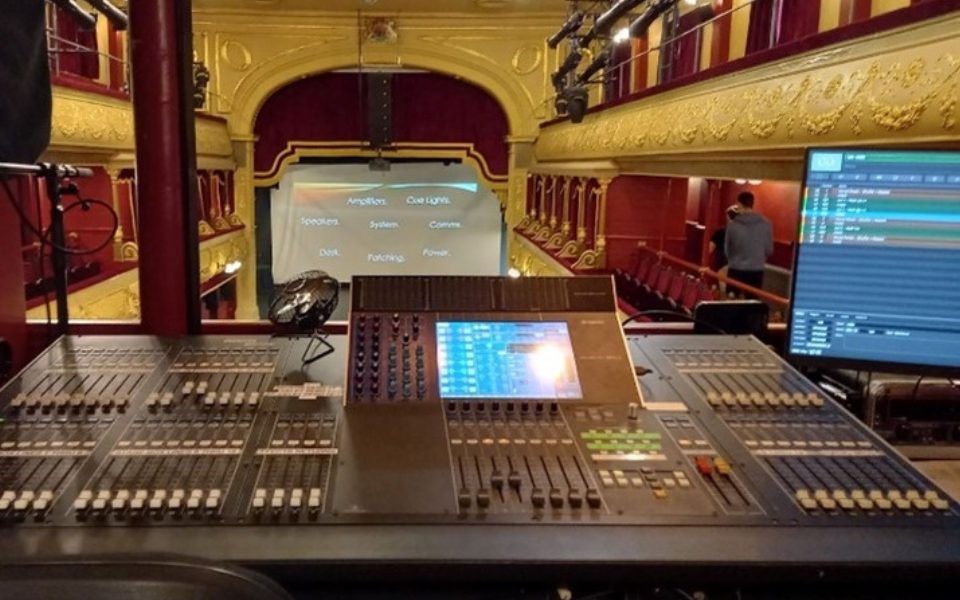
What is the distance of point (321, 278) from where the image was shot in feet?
5.30

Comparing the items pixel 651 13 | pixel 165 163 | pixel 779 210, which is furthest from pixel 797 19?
pixel 165 163

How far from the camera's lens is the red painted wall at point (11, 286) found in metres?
1.58

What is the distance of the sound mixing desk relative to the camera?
92 centimetres

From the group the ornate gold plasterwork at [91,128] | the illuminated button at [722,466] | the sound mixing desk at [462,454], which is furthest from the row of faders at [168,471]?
the ornate gold plasterwork at [91,128]

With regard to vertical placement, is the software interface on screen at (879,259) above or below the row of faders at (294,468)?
above

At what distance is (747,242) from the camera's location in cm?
632

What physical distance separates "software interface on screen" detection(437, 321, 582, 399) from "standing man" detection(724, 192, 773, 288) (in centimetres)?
532

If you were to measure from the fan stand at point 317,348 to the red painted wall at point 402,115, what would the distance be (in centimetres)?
964

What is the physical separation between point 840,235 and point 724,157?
11.7ft

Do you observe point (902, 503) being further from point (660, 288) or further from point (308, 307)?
point (660, 288)

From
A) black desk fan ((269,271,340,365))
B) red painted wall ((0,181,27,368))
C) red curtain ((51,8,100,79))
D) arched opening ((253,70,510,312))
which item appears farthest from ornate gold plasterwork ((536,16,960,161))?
red curtain ((51,8,100,79))

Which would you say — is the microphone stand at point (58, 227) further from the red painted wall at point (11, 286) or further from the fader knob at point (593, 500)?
the fader knob at point (593, 500)

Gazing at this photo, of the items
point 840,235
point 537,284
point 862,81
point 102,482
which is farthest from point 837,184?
point 862,81

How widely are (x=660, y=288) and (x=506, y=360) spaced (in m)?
5.88
